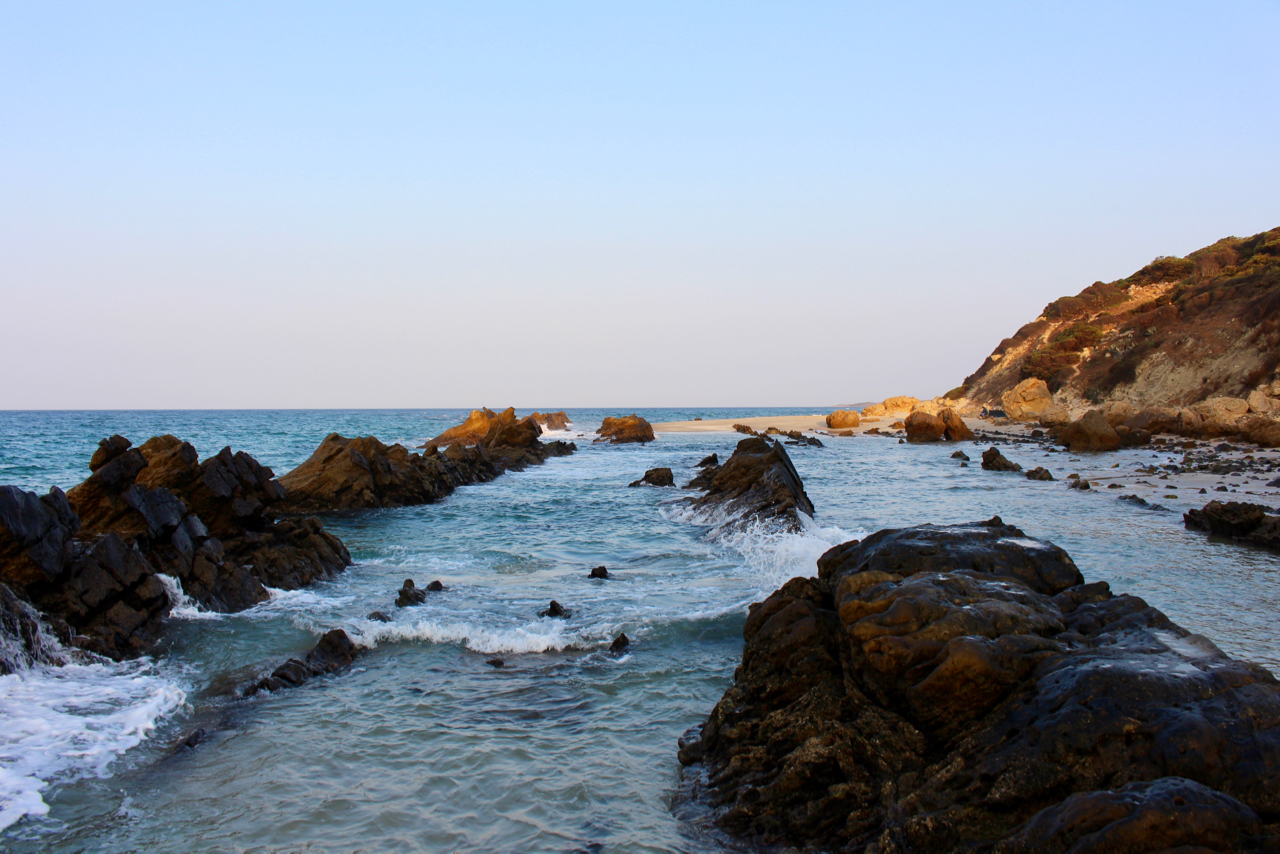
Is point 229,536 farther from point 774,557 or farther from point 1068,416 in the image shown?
point 1068,416

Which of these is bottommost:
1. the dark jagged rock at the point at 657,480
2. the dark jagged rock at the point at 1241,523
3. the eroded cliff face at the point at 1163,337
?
the dark jagged rock at the point at 657,480

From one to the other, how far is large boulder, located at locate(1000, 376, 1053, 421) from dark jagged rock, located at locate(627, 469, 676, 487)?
44975 millimetres

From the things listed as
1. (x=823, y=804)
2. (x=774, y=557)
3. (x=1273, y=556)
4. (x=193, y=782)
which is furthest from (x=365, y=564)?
(x=1273, y=556)

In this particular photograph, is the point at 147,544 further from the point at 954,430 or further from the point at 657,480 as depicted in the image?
the point at 954,430

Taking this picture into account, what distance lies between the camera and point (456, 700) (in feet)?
25.8

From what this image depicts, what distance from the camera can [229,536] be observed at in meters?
13.9

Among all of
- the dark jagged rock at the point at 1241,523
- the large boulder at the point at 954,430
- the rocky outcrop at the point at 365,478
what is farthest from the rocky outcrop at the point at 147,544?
the large boulder at the point at 954,430

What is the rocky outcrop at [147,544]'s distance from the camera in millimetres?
9203

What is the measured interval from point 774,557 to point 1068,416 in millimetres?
49548

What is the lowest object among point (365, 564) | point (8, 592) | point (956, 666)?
point (365, 564)

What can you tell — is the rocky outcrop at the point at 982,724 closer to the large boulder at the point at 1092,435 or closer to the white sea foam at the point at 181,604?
the white sea foam at the point at 181,604

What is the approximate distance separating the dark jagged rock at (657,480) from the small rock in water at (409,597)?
55.8ft

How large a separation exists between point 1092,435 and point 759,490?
25.8 metres

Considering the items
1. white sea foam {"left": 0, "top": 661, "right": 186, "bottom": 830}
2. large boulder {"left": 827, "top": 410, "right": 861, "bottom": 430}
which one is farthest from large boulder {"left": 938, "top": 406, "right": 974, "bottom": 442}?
white sea foam {"left": 0, "top": 661, "right": 186, "bottom": 830}
